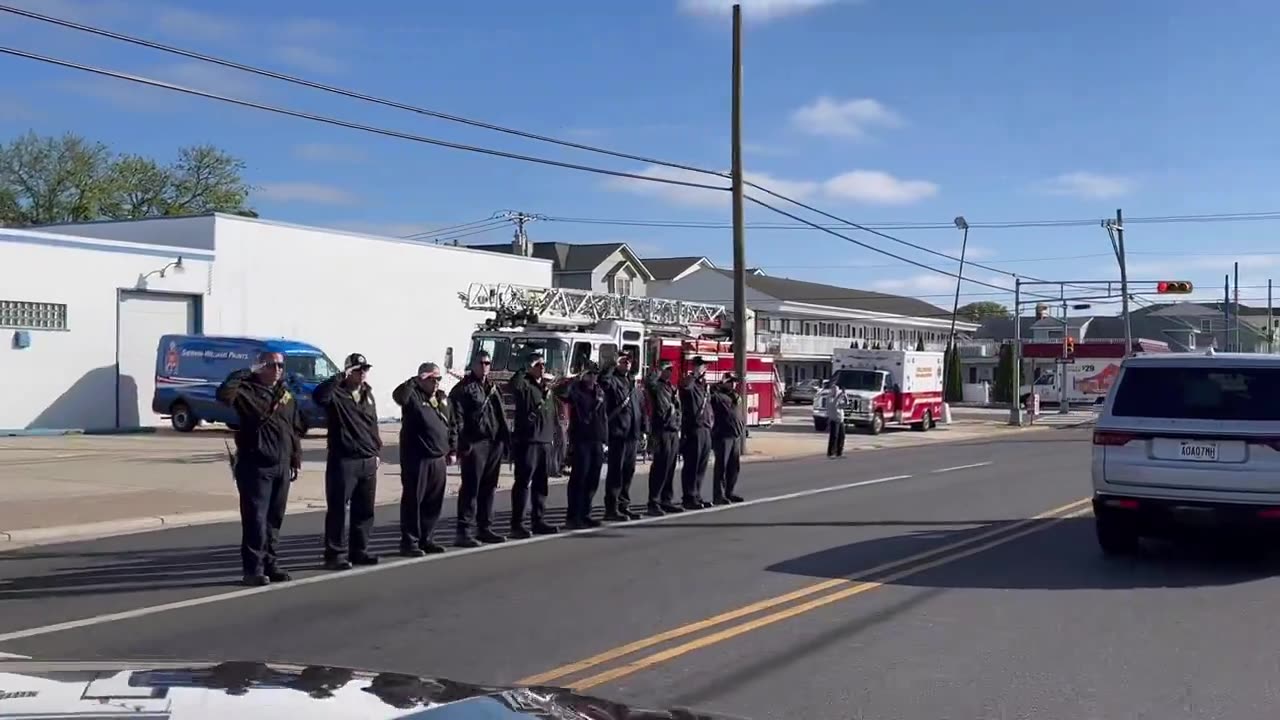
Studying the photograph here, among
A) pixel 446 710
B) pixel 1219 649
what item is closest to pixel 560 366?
pixel 1219 649

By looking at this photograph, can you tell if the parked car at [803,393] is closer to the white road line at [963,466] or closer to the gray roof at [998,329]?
the white road line at [963,466]

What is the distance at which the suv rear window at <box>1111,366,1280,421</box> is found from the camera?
10906 millimetres

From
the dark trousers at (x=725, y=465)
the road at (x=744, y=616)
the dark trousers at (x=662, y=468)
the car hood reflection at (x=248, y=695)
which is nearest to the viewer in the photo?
the car hood reflection at (x=248, y=695)

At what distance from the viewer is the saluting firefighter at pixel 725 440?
16391 mm

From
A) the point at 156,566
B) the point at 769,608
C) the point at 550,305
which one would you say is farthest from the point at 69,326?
the point at 769,608

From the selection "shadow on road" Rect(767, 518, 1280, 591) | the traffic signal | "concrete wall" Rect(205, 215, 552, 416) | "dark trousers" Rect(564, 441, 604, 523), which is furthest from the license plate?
the traffic signal

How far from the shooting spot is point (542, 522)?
13578 millimetres

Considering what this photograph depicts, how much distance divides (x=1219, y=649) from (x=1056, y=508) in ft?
26.8

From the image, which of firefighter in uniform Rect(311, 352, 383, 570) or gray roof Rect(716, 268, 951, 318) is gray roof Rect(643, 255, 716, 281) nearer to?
gray roof Rect(716, 268, 951, 318)

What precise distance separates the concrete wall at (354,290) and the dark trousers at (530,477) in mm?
22410

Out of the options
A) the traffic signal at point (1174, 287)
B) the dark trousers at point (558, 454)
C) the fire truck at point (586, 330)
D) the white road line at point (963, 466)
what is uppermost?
the traffic signal at point (1174, 287)

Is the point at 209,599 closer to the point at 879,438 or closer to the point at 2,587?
the point at 2,587

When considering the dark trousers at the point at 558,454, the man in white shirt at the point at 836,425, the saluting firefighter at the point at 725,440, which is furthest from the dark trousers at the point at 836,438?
the saluting firefighter at the point at 725,440

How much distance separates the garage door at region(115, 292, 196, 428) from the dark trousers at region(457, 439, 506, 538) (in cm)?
2193
